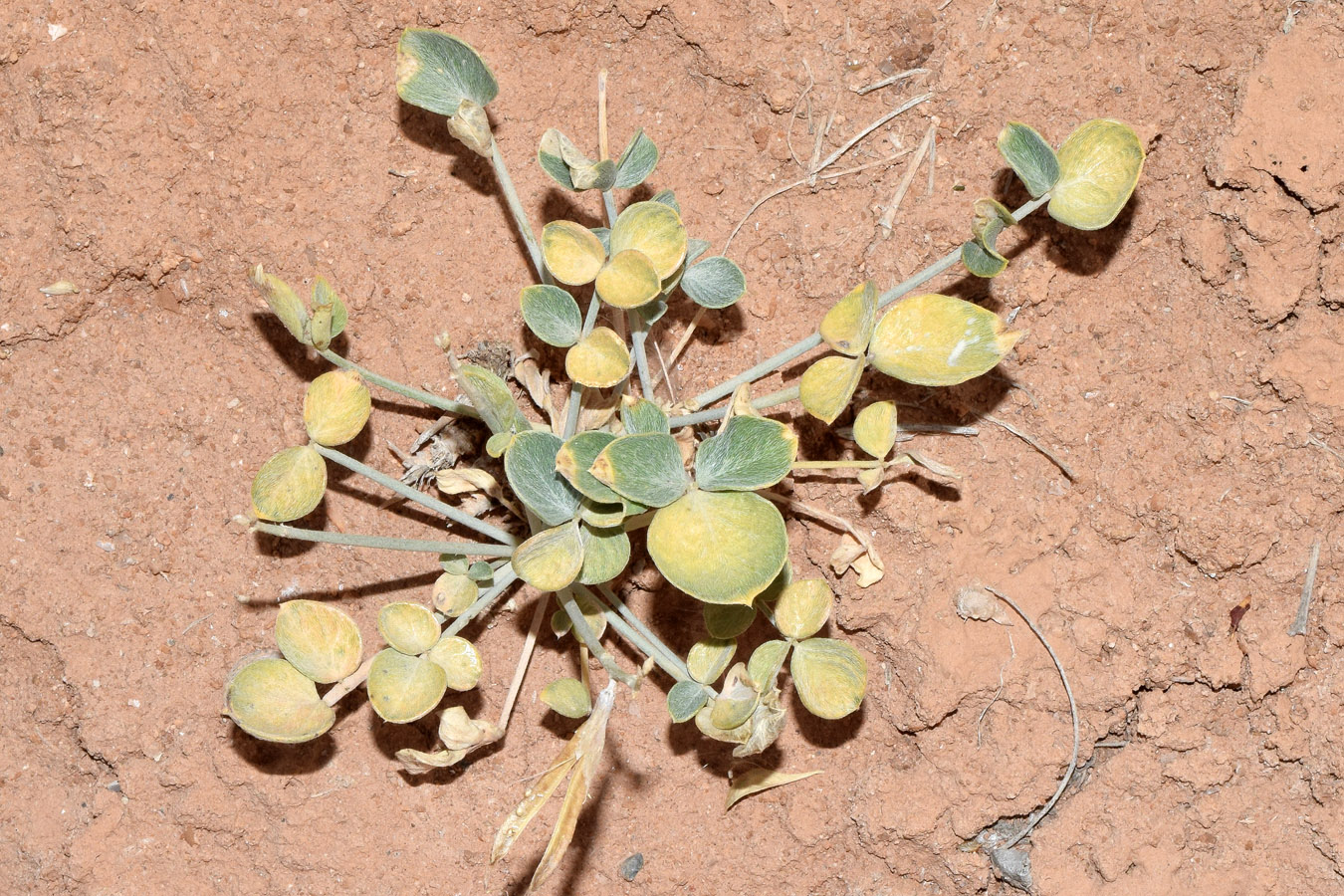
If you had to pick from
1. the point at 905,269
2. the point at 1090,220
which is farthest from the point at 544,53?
the point at 1090,220

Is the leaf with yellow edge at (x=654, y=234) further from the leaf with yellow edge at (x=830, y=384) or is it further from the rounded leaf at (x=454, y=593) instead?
the rounded leaf at (x=454, y=593)

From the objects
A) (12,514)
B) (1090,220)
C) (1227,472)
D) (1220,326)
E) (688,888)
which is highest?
(1090,220)

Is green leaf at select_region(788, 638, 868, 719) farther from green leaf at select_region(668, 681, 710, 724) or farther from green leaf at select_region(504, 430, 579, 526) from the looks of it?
green leaf at select_region(504, 430, 579, 526)

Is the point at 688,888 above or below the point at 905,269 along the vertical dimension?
below

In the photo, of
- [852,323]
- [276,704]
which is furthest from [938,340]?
[276,704]

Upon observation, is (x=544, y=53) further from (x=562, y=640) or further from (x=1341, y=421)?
(x=1341, y=421)

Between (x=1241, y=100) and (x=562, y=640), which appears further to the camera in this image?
(x=562, y=640)

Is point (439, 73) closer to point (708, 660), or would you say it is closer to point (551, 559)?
point (551, 559)
